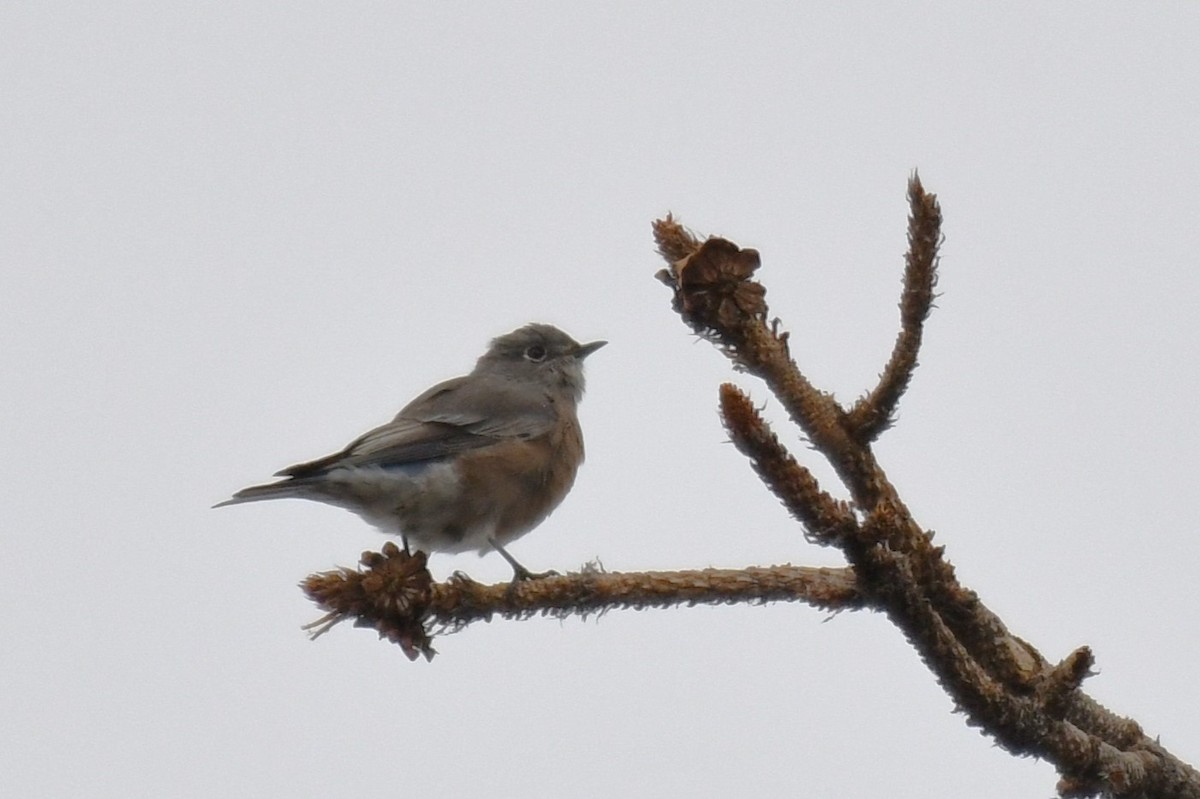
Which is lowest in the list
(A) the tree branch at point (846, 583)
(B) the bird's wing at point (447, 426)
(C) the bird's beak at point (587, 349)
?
(A) the tree branch at point (846, 583)

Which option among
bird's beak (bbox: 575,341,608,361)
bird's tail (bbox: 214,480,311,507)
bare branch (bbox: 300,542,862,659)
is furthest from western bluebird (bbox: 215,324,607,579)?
bare branch (bbox: 300,542,862,659)

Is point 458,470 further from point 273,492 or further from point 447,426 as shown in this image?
point 273,492

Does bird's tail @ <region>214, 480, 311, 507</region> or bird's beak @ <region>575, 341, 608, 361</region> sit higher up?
bird's beak @ <region>575, 341, 608, 361</region>

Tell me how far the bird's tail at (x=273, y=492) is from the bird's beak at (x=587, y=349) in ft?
10.8

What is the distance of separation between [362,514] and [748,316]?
4550 millimetres

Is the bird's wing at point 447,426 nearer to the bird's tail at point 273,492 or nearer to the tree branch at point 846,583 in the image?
the bird's tail at point 273,492

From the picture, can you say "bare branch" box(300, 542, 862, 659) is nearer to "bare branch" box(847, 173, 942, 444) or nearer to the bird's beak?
"bare branch" box(847, 173, 942, 444)

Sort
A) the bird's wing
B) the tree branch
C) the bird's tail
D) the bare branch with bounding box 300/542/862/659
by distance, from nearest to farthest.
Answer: the tree branch
the bare branch with bounding box 300/542/862/659
the bird's tail
the bird's wing

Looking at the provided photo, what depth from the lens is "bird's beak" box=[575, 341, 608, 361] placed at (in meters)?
9.71

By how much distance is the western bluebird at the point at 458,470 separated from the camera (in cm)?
690

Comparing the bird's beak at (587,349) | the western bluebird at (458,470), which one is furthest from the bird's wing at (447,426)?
the bird's beak at (587,349)

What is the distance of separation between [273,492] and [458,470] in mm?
1187

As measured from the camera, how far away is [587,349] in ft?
31.9

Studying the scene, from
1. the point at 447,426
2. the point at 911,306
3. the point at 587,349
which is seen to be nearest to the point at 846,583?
the point at 911,306
